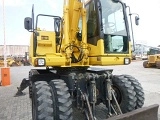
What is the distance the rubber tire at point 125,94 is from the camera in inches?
191

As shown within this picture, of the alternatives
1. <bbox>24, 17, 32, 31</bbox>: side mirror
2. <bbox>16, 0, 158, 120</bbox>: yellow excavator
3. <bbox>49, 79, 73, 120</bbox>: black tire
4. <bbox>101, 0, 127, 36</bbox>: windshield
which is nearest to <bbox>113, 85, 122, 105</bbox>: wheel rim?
<bbox>16, 0, 158, 120</bbox>: yellow excavator

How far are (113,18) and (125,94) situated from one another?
6.08ft

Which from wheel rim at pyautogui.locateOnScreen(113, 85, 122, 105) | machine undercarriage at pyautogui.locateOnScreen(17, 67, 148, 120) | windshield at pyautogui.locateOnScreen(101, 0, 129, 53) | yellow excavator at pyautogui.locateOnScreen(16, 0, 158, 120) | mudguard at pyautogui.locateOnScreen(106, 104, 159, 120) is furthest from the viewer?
wheel rim at pyautogui.locateOnScreen(113, 85, 122, 105)

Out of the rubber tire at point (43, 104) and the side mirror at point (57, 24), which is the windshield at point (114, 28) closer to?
the rubber tire at point (43, 104)

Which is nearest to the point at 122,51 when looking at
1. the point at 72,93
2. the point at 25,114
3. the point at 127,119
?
the point at 72,93

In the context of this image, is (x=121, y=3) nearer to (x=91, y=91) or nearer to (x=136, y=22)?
(x=136, y=22)

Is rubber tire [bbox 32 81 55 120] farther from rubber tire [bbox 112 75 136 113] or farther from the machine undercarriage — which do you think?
rubber tire [bbox 112 75 136 113]

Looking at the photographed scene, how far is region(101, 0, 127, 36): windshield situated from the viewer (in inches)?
189

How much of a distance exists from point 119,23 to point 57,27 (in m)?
2.07

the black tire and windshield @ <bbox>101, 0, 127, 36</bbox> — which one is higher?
windshield @ <bbox>101, 0, 127, 36</bbox>

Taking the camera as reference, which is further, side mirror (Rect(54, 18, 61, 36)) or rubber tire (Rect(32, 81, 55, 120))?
side mirror (Rect(54, 18, 61, 36))

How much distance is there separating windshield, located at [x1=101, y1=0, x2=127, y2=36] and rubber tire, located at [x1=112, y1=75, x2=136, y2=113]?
1.18 meters

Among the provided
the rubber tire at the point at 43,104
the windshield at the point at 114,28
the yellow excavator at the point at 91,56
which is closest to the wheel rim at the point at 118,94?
the yellow excavator at the point at 91,56

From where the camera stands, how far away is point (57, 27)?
625 cm
